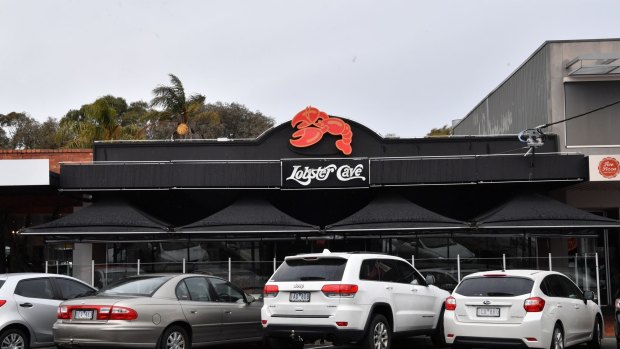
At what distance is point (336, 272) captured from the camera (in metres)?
13.0

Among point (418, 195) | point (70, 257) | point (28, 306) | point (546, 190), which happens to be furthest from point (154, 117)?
point (28, 306)

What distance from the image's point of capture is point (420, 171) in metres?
24.4

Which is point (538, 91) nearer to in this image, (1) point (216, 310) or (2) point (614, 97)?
(2) point (614, 97)

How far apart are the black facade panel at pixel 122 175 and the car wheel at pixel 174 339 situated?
1144 centimetres

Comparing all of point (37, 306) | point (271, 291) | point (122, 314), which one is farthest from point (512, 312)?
point (37, 306)

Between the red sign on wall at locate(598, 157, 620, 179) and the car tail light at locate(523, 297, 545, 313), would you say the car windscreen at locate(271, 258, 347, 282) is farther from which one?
the red sign on wall at locate(598, 157, 620, 179)

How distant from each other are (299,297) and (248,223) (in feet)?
33.7

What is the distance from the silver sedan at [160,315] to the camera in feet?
41.0

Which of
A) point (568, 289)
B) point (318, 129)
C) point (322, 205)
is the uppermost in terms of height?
point (318, 129)

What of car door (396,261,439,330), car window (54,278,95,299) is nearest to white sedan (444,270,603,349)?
car door (396,261,439,330)

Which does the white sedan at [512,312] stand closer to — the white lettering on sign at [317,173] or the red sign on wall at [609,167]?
the red sign on wall at [609,167]

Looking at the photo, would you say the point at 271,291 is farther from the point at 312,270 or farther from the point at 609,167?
the point at 609,167

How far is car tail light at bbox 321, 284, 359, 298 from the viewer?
12719 millimetres

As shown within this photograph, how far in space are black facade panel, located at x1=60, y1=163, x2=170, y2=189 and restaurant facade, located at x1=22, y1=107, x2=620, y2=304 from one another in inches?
1.1
